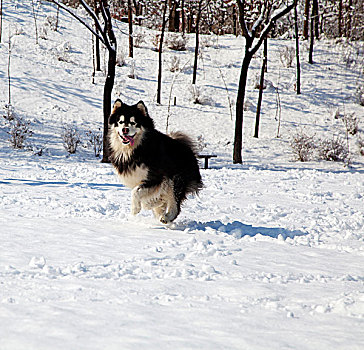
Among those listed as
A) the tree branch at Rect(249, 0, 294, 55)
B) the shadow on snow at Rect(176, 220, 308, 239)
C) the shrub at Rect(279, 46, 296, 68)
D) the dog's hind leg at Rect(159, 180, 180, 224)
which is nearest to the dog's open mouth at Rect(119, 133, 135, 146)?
the dog's hind leg at Rect(159, 180, 180, 224)

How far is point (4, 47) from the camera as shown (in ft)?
80.4

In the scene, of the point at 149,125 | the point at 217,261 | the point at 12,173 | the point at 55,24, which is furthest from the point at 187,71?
the point at 217,261

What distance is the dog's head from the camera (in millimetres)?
5594

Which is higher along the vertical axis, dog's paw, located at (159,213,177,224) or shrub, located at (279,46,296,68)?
shrub, located at (279,46,296,68)

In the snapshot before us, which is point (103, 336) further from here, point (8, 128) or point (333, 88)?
point (333, 88)

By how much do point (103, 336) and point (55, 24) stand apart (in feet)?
98.5

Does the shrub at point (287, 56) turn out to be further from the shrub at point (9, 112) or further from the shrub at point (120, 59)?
the shrub at point (9, 112)

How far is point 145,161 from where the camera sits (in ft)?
18.6

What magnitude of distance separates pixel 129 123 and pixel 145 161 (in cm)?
54

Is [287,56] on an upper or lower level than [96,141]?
upper

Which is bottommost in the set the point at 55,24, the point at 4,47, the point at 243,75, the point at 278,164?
the point at 278,164

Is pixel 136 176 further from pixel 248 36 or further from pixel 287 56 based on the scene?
pixel 287 56

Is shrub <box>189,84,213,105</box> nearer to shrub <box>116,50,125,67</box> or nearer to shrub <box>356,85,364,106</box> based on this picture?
shrub <box>116,50,125,67</box>

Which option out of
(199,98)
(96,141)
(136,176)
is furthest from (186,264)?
(199,98)
